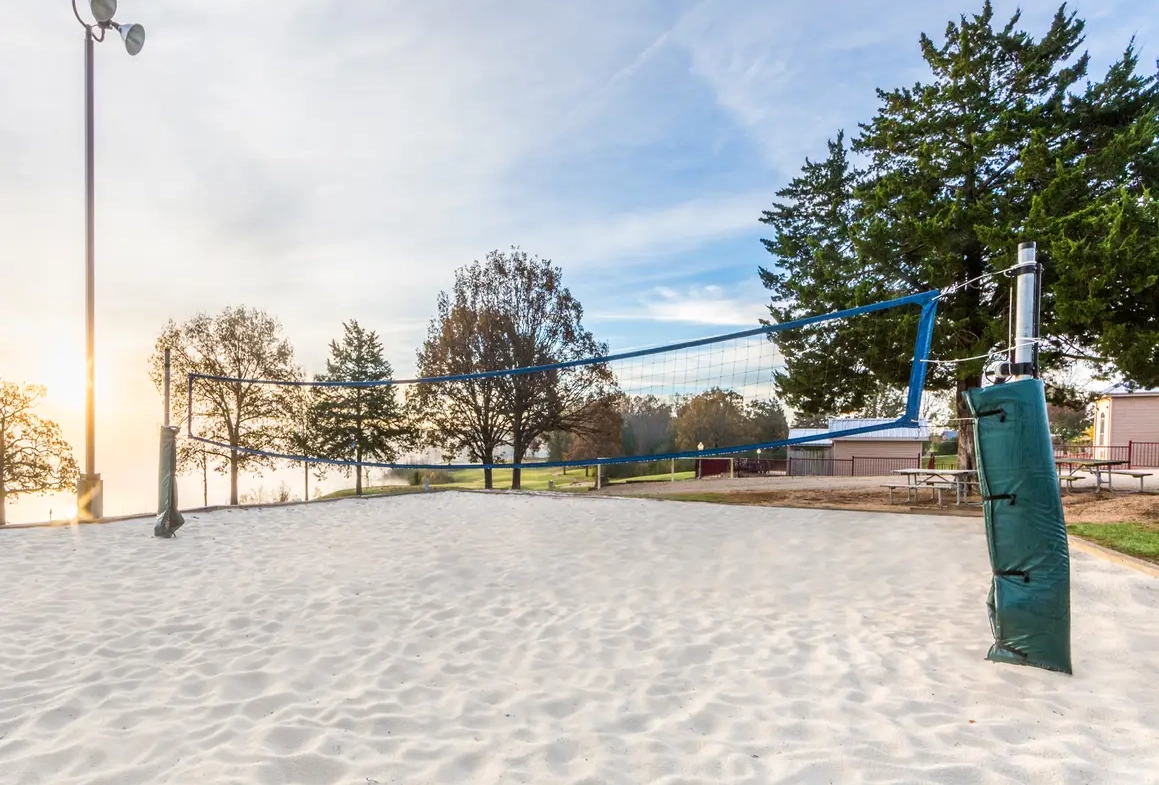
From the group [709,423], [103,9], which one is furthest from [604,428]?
[709,423]

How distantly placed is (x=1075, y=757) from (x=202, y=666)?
12.8 feet

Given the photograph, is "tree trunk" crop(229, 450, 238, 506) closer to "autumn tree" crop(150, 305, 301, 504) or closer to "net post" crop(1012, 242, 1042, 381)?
"autumn tree" crop(150, 305, 301, 504)

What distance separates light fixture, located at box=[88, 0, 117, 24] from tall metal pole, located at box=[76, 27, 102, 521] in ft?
1.52

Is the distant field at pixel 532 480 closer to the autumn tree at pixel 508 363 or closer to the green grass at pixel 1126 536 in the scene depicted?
the autumn tree at pixel 508 363

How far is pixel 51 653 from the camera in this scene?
3041mm

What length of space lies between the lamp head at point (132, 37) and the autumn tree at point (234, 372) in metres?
13.1

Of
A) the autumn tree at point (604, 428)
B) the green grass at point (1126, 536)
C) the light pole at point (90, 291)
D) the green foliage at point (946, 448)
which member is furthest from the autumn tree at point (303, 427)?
the green foliage at point (946, 448)

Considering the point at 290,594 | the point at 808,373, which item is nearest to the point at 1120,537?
the point at 808,373

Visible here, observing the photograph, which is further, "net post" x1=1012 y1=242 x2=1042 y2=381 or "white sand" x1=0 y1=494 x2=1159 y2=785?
"net post" x1=1012 y1=242 x2=1042 y2=381

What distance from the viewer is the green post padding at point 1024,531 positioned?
293 cm

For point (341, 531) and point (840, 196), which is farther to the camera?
point (840, 196)

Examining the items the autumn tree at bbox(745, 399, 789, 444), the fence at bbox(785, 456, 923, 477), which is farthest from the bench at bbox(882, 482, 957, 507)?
the fence at bbox(785, 456, 923, 477)

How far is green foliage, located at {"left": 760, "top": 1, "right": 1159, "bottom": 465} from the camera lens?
7855 mm

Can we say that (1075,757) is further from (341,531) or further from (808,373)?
(808,373)
